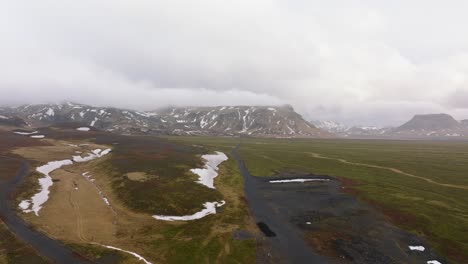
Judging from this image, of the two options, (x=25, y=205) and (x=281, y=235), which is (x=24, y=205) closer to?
(x=25, y=205)

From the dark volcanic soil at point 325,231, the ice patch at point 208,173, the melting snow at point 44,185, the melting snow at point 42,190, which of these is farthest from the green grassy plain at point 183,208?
the melting snow at point 42,190

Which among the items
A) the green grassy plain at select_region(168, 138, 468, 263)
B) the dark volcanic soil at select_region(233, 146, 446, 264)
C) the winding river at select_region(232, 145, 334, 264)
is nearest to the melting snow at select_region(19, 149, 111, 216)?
the winding river at select_region(232, 145, 334, 264)

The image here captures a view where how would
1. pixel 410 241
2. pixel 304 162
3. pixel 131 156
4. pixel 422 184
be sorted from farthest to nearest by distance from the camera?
pixel 304 162 → pixel 131 156 → pixel 422 184 → pixel 410 241

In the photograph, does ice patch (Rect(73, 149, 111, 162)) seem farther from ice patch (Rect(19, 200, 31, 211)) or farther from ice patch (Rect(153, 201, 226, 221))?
ice patch (Rect(153, 201, 226, 221))

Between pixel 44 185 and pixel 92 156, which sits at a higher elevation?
pixel 92 156

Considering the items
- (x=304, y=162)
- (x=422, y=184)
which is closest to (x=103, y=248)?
(x=422, y=184)

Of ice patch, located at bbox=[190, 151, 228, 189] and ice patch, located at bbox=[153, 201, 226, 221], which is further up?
ice patch, located at bbox=[190, 151, 228, 189]

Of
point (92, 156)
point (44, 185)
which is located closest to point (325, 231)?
point (44, 185)

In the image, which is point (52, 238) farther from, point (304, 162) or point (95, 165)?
point (304, 162)
